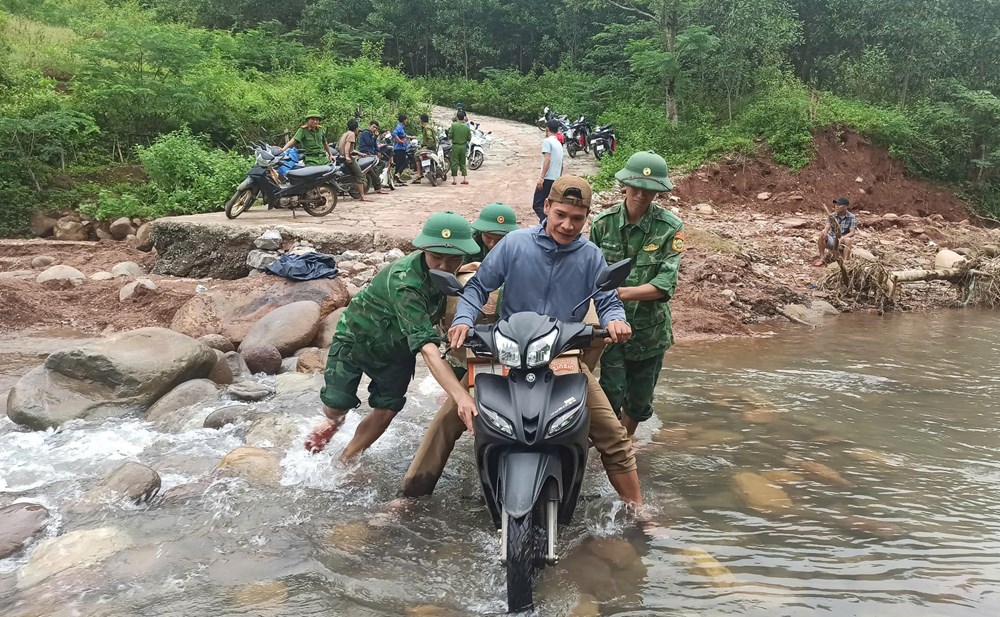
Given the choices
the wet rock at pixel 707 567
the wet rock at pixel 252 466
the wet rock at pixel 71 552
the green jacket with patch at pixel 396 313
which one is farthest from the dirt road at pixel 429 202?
the wet rock at pixel 707 567

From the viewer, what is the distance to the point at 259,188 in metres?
10.9

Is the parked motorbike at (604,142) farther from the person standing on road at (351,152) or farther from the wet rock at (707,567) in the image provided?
the wet rock at (707,567)

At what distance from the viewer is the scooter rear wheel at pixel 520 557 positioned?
113 inches

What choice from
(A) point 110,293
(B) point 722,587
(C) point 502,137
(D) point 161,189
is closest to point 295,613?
(B) point 722,587

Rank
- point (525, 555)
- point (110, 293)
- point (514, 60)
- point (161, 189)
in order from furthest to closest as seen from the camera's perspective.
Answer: point (514, 60), point (161, 189), point (110, 293), point (525, 555)

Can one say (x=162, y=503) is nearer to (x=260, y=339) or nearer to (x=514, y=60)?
(x=260, y=339)

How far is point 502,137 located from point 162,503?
22.5 m

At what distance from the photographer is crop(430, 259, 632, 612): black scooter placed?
2867 mm

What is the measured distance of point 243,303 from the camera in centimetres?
824

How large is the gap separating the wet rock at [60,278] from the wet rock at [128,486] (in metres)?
5.95

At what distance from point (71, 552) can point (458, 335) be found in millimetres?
2309

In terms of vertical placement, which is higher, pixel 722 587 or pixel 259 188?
pixel 259 188

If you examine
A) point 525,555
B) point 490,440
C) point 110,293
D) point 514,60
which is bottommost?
point 110,293

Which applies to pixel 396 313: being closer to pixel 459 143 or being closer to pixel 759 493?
pixel 759 493
